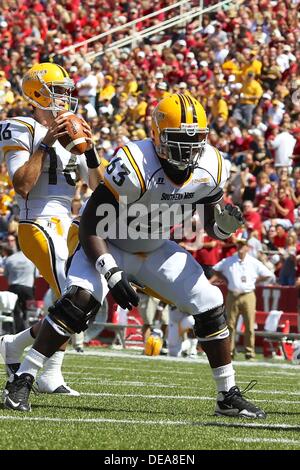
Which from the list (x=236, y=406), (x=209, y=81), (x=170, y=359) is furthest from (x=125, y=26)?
(x=236, y=406)

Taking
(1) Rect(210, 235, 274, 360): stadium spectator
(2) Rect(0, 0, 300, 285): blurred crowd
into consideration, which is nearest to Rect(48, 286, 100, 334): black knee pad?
(1) Rect(210, 235, 274, 360): stadium spectator

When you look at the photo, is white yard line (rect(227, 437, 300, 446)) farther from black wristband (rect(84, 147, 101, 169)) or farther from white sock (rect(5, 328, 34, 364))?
black wristband (rect(84, 147, 101, 169))

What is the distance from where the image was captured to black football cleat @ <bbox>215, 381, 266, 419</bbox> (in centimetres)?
599

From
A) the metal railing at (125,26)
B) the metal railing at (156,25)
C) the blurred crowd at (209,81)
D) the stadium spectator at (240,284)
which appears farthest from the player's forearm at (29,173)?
the metal railing at (156,25)

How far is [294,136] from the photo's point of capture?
56.4 feet

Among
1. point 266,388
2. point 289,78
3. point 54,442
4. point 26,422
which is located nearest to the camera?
point 54,442

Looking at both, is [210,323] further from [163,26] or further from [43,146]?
[163,26]

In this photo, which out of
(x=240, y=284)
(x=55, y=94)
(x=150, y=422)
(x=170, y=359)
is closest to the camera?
(x=150, y=422)

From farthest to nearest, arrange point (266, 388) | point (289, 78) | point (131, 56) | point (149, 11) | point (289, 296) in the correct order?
point (149, 11) → point (131, 56) → point (289, 78) → point (289, 296) → point (266, 388)

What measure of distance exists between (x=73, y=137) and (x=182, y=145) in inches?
33.4

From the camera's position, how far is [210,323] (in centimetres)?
604

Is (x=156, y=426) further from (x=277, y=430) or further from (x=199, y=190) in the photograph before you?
(x=199, y=190)

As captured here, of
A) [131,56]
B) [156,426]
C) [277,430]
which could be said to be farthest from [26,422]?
[131,56]

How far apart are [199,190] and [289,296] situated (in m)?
8.71
